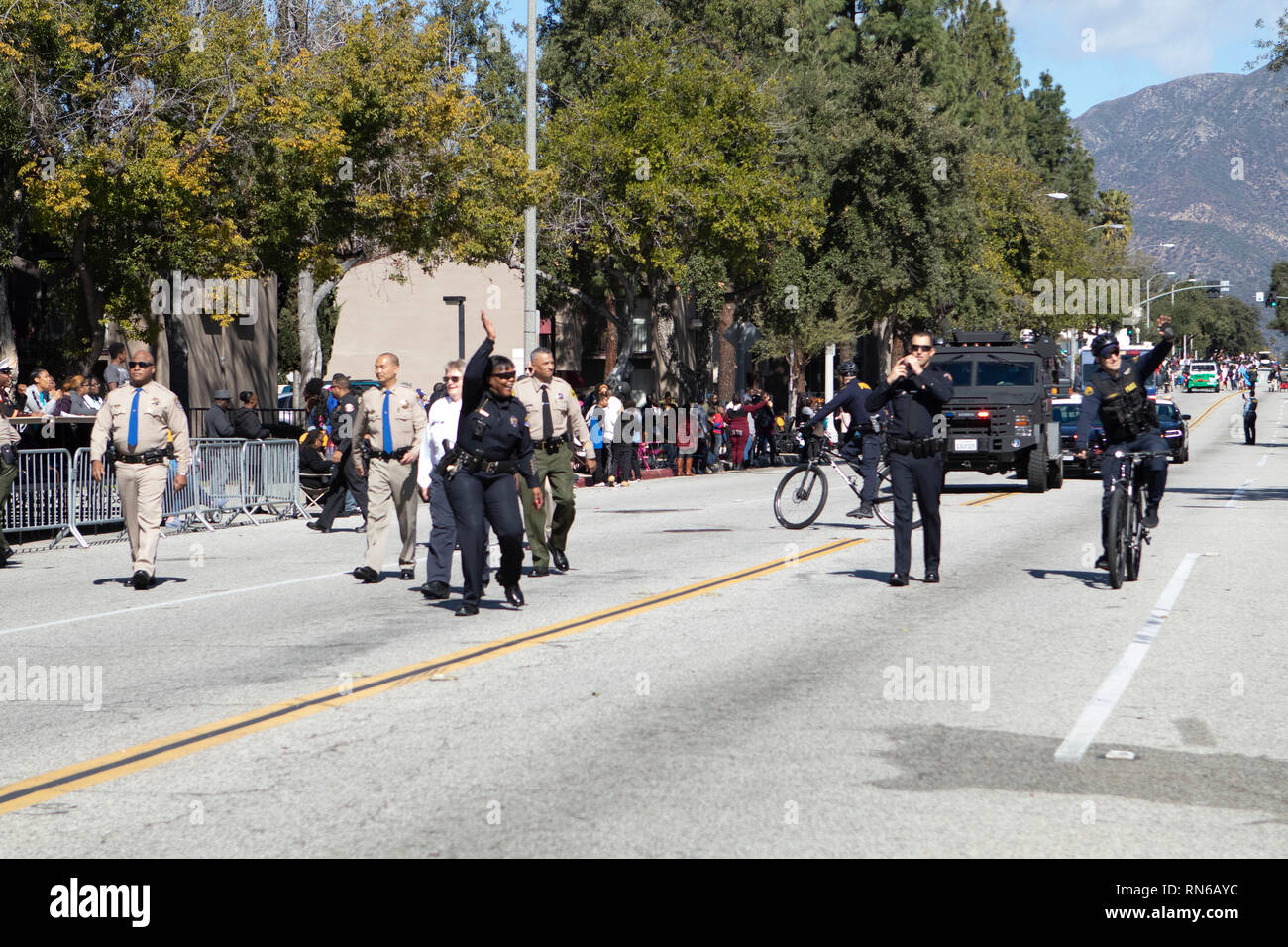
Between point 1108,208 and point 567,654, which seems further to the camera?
point 1108,208

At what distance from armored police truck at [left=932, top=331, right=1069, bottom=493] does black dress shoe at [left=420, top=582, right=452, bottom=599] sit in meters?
14.9

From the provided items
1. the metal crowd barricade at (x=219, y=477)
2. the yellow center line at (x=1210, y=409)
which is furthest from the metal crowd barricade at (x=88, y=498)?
the yellow center line at (x=1210, y=409)

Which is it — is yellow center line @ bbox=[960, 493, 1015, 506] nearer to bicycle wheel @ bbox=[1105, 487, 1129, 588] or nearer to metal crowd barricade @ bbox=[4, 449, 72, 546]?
bicycle wheel @ bbox=[1105, 487, 1129, 588]

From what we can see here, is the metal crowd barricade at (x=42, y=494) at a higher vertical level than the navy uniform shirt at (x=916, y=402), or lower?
lower

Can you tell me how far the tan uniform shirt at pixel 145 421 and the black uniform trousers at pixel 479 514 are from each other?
338 cm

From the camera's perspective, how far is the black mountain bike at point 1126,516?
12594 millimetres

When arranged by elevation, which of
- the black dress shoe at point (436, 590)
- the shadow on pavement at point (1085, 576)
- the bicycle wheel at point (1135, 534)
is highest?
the bicycle wheel at point (1135, 534)

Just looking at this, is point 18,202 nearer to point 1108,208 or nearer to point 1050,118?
point 1050,118

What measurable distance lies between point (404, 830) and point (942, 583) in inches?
325

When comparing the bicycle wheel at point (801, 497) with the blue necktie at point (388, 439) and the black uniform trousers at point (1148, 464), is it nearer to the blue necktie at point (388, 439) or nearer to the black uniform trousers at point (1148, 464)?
the black uniform trousers at point (1148, 464)

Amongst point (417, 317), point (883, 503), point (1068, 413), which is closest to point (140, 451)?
point (883, 503)

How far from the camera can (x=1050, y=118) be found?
8825 cm

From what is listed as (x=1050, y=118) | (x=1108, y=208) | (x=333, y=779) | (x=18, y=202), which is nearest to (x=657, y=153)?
(x=18, y=202)

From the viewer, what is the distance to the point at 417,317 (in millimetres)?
59688
